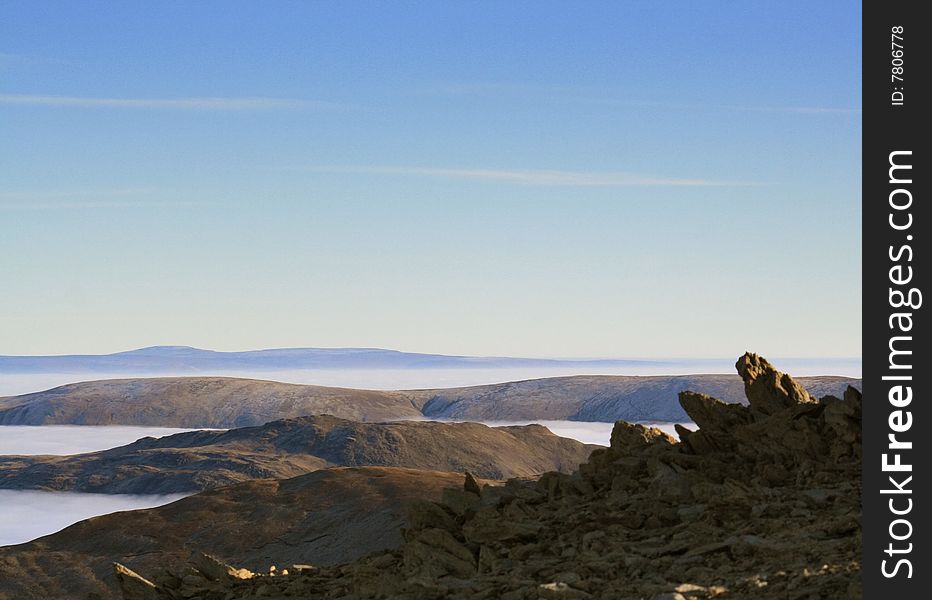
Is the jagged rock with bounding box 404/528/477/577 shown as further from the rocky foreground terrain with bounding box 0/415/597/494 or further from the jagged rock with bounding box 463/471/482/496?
the rocky foreground terrain with bounding box 0/415/597/494

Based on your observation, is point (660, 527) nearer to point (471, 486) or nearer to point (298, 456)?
point (471, 486)

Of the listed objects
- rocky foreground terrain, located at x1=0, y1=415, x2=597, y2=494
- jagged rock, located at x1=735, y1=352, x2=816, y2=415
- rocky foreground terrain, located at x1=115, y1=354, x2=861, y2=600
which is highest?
jagged rock, located at x1=735, y1=352, x2=816, y2=415

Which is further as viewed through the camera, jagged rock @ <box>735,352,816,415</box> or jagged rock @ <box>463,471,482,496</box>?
jagged rock @ <box>735,352,816,415</box>

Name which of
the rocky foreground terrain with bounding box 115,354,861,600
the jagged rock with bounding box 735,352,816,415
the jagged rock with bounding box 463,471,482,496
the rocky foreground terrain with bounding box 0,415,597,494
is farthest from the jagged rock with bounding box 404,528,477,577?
the rocky foreground terrain with bounding box 0,415,597,494

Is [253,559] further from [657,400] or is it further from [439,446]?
[657,400]

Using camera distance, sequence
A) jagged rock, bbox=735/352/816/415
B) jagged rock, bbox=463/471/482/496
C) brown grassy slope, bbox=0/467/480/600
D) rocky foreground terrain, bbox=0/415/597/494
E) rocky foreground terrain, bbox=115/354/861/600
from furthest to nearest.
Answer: rocky foreground terrain, bbox=0/415/597/494 < brown grassy slope, bbox=0/467/480/600 < jagged rock, bbox=735/352/816/415 < jagged rock, bbox=463/471/482/496 < rocky foreground terrain, bbox=115/354/861/600

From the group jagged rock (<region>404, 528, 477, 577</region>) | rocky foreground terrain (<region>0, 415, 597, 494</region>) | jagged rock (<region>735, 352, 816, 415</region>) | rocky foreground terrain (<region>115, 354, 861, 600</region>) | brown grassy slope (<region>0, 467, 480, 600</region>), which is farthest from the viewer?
rocky foreground terrain (<region>0, 415, 597, 494</region>)

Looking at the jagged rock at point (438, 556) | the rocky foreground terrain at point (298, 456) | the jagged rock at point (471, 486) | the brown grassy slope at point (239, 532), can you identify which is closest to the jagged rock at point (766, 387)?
the jagged rock at point (471, 486)

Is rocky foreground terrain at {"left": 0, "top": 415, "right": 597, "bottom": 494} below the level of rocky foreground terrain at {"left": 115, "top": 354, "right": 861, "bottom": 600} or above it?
below

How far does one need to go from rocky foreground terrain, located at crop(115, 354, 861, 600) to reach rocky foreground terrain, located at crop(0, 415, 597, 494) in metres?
95.4

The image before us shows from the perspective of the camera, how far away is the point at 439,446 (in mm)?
121000

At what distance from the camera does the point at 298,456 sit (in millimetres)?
122000

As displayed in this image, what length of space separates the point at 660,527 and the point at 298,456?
363 ft

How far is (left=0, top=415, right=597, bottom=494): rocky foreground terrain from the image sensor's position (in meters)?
115
